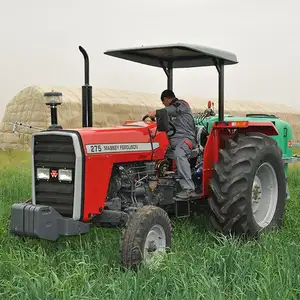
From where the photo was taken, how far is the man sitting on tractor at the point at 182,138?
5605 millimetres

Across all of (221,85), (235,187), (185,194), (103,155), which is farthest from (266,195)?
(103,155)

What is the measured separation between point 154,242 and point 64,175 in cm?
103

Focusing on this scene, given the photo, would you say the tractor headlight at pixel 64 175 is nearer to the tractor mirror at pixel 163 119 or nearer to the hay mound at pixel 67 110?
the tractor mirror at pixel 163 119

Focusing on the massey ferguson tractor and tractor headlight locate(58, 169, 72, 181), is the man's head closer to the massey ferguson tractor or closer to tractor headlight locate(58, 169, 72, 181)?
the massey ferguson tractor

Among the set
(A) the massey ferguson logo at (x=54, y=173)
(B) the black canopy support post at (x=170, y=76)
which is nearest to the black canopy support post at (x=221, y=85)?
(B) the black canopy support post at (x=170, y=76)

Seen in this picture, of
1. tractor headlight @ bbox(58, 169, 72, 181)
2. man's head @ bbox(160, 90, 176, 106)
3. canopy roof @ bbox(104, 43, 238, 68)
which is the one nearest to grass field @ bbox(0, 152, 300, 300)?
tractor headlight @ bbox(58, 169, 72, 181)

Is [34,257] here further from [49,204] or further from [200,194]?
[200,194]

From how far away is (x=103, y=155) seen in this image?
16.8 feet

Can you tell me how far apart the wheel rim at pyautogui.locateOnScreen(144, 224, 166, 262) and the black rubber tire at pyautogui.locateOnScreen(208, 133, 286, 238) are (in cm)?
83

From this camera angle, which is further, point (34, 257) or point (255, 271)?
point (34, 257)

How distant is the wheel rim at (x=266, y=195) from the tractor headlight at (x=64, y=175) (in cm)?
224

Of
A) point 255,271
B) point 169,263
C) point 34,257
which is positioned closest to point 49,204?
point 34,257

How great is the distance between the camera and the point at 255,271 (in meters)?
4.39

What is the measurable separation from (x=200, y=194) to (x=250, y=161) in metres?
0.62
